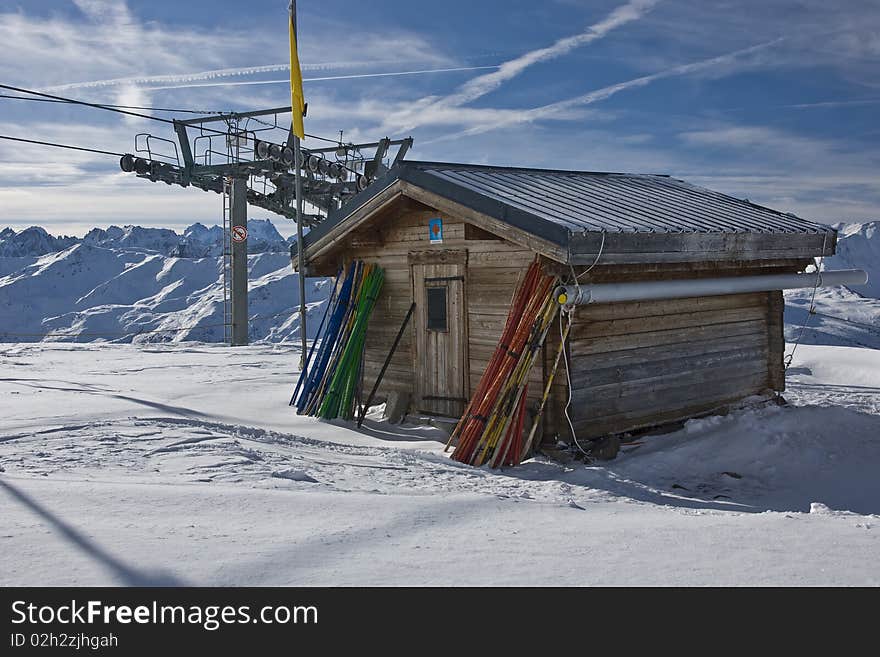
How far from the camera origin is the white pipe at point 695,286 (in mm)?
8898

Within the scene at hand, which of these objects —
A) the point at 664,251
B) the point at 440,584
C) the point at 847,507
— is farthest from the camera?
the point at 664,251

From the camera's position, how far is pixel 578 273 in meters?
9.27

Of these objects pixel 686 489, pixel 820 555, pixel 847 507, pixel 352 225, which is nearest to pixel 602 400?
pixel 686 489

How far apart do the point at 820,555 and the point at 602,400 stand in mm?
5279

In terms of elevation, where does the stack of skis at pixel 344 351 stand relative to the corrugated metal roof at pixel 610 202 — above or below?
below

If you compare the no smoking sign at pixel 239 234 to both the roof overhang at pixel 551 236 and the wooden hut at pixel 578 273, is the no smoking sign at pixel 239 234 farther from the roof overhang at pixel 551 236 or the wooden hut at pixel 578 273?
the roof overhang at pixel 551 236

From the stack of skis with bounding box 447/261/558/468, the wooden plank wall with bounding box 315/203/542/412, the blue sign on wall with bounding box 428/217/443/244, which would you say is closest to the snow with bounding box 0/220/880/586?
the stack of skis with bounding box 447/261/558/468

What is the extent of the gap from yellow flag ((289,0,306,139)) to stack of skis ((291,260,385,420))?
307 cm

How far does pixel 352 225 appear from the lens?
11375 millimetres

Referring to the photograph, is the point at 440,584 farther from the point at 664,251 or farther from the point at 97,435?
the point at 664,251

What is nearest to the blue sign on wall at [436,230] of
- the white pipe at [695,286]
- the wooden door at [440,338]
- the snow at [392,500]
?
the wooden door at [440,338]

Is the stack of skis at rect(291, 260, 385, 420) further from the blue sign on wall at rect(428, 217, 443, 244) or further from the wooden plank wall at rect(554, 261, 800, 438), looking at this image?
the wooden plank wall at rect(554, 261, 800, 438)

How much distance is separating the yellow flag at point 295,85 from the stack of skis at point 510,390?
19.8 feet

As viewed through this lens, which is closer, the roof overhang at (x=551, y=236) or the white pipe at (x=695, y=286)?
the roof overhang at (x=551, y=236)
